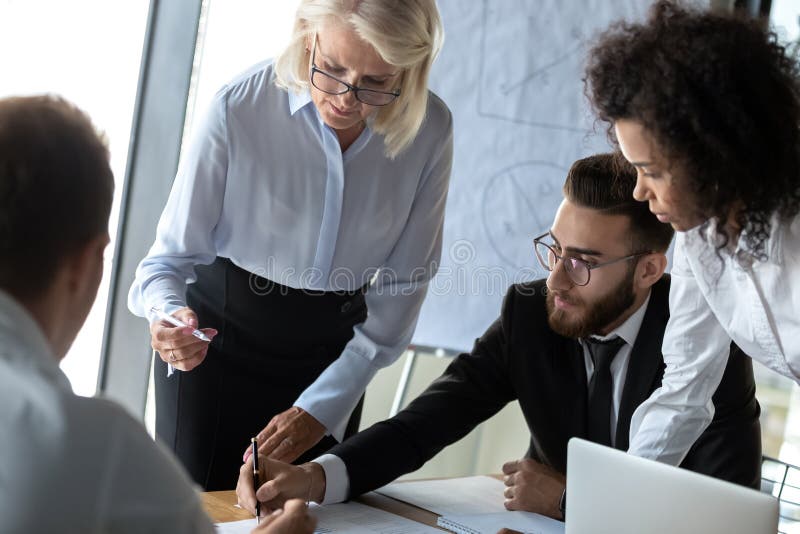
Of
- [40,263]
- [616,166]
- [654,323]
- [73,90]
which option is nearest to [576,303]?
[654,323]

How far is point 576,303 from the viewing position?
7.32 feet

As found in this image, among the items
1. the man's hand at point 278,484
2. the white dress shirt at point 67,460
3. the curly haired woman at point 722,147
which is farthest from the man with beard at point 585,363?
the white dress shirt at point 67,460

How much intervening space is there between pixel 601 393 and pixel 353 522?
0.75m

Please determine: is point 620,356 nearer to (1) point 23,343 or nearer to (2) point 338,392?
(2) point 338,392

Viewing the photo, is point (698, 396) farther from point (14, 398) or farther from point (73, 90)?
point (73, 90)

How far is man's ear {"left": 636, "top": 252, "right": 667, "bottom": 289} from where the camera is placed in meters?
2.25

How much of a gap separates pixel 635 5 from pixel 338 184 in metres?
1.35

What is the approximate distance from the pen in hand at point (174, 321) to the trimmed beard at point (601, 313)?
2.96ft

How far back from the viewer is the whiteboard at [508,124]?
302 centimetres

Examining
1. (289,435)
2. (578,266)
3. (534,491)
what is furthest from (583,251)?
(289,435)

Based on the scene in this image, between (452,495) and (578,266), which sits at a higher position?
(578,266)

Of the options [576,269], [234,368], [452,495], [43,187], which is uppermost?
[43,187]

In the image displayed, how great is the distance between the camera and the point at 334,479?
6.15 ft

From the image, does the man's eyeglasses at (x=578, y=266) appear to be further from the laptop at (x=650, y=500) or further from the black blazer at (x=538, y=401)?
the laptop at (x=650, y=500)
